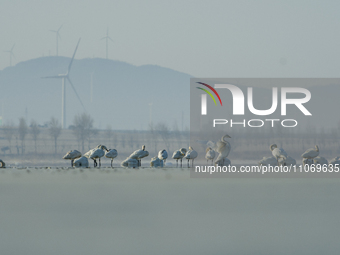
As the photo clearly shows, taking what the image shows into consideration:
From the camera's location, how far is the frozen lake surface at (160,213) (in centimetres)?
1241

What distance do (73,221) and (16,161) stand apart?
94.3 metres

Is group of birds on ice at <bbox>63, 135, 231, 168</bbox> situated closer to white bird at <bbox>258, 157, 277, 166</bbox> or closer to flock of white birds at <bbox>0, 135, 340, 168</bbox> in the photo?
flock of white birds at <bbox>0, 135, 340, 168</bbox>

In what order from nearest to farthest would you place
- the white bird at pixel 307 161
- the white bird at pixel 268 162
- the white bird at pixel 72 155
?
the white bird at pixel 268 162
the white bird at pixel 72 155
the white bird at pixel 307 161

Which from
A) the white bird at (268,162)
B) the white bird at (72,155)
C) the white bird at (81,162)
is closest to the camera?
the white bird at (268,162)

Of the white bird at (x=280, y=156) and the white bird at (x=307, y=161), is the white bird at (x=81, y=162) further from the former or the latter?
the white bird at (x=307, y=161)

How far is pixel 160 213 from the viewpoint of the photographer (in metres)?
13.3

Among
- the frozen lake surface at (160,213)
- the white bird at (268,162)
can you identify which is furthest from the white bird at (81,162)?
the white bird at (268,162)

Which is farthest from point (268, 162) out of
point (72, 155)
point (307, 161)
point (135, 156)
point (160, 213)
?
point (72, 155)

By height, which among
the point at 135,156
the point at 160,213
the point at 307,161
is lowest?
the point at 160,213

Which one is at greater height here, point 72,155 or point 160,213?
point 72,155

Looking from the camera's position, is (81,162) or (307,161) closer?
(81,162)

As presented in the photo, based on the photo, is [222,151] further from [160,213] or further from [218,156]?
[160,213]

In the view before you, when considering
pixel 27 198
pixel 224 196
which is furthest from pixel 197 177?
pixel 27 198

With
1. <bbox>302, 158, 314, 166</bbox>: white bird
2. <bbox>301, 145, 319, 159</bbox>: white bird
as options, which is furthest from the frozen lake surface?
<bbox>302, 158, 314, 166</bbox>: white bird
